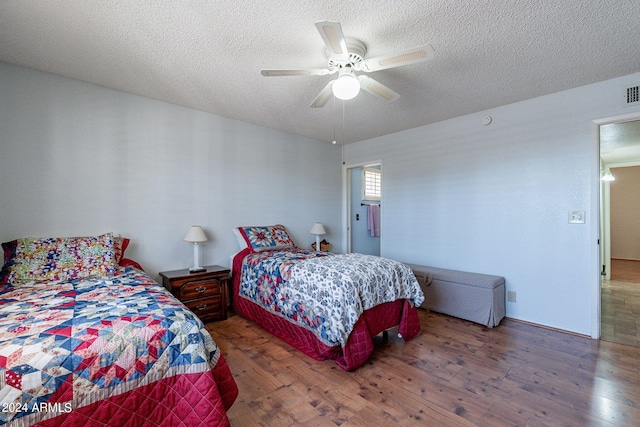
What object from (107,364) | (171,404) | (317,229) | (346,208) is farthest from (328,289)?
(346,208)

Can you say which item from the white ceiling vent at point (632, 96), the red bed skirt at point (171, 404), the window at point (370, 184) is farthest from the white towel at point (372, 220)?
the red bed skirt at point (171, 404)

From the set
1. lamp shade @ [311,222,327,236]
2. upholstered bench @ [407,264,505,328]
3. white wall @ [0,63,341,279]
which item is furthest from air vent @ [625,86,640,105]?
white wall @ [0,63,341,279]

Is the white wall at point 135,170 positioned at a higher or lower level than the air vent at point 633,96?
lower

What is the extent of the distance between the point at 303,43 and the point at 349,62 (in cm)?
38

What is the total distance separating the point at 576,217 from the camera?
279 cm

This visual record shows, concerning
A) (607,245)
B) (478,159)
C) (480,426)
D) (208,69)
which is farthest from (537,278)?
(208,69)

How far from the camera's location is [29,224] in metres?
2.44

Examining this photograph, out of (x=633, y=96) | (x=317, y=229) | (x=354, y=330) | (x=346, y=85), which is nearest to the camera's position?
(x=346, y=85)

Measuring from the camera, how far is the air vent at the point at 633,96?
2484 millimetres

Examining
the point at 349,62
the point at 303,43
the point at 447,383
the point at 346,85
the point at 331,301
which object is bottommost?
the point at 447,383

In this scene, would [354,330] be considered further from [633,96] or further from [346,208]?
[633,96]

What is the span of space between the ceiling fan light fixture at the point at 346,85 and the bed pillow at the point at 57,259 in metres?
2.39

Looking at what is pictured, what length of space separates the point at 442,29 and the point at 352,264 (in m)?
1.91

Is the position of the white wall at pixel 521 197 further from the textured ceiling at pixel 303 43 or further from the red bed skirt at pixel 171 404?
the red bed skirt at pixel 171 404
